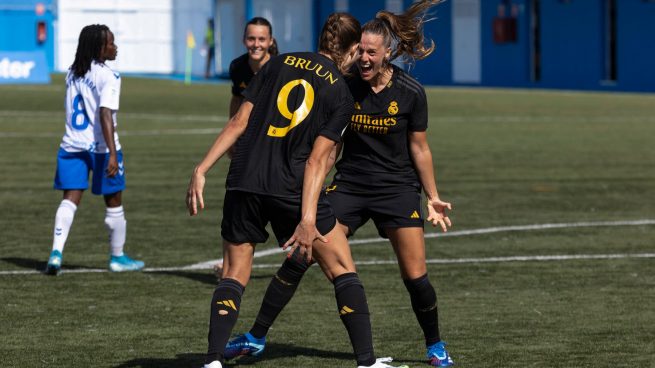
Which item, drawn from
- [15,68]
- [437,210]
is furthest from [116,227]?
[15,68]

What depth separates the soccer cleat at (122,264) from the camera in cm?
1105

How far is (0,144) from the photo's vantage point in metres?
23.1

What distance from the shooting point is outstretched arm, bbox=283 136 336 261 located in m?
6.54

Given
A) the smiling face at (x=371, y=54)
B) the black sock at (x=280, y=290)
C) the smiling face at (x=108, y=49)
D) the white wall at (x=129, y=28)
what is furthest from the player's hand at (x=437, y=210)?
the white wall at (x=129, y=28)

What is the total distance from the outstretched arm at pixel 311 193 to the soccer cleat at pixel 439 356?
1345 mm

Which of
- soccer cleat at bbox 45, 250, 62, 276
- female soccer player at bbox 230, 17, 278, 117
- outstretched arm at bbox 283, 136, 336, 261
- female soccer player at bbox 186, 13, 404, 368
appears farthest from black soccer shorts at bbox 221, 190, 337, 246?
soccer cleat at bbox 45, 250, 62, 276

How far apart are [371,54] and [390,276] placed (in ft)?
13.1

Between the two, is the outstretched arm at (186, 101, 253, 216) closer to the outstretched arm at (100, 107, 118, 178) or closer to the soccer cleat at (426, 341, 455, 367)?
the soccer cleat at (426, 341, 455, 367)

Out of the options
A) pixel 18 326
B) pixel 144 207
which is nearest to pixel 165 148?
pixel 144 207

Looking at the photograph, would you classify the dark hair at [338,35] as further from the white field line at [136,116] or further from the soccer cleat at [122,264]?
the white field line at [136,116]

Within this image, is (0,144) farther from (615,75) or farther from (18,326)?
(615,75)

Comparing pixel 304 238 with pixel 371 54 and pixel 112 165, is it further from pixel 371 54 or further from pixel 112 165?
pixel 112 165

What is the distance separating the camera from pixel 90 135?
10.8 metres

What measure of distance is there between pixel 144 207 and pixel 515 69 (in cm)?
3929
